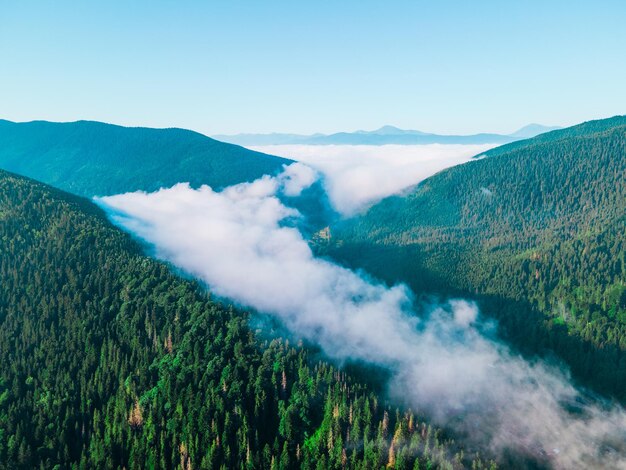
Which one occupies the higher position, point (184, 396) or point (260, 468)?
point (184, 396)

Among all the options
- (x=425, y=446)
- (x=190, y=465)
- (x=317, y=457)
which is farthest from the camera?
(x=425, y=446)

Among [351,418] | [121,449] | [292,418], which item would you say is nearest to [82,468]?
[121,449]

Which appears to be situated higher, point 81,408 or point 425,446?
point 81,408

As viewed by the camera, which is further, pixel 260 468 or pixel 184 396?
pixel 184 396

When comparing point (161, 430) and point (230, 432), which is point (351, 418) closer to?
point (230, 432)

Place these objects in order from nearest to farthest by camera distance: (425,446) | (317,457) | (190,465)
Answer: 1. (190,465)
2. (317,457)
3. (425,446)

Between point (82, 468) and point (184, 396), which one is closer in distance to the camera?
point (82, 468)

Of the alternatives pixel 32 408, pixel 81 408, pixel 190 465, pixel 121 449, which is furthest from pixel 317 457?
pixel 32 408

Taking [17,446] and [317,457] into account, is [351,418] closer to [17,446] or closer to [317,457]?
[317,457]
